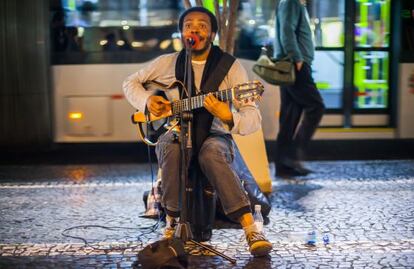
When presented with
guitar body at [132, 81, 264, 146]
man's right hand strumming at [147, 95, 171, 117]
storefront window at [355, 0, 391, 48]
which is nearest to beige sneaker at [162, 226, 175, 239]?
guitar body at [132, 81, 264, 146]

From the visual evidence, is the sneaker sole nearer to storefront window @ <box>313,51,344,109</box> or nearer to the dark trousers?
the dark trousers

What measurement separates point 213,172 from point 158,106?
59 cm

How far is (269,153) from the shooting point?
829cm

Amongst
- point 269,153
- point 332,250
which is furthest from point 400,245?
point 269,153

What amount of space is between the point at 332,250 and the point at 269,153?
367 cm

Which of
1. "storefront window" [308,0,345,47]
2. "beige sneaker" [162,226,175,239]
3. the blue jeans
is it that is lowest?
"beige sneaker" [162,226,175,239]

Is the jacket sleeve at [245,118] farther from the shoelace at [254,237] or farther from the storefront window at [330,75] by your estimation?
the storefront window at [330,75]

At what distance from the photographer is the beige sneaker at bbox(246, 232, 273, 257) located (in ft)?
14.5

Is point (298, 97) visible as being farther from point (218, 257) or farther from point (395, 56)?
point (218, 257)

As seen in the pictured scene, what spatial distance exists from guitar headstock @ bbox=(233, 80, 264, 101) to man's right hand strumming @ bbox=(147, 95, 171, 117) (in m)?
0.59

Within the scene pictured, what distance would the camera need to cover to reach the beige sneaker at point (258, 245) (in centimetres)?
Result: 443

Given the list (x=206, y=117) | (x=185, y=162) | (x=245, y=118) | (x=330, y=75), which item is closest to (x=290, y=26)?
(x=330, y=75)

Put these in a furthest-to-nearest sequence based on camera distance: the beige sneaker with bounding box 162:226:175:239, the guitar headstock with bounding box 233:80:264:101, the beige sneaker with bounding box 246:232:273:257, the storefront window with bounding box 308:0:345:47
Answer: the storefront window with bounding box 308:0:345:47, the beige sneaker with bounding box 162:226:175:239, the beige sneaker with bounding box 246:232:273:257, the guitar headstock with bounding box 233:80:264:101

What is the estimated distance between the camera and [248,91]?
14.1 feet
